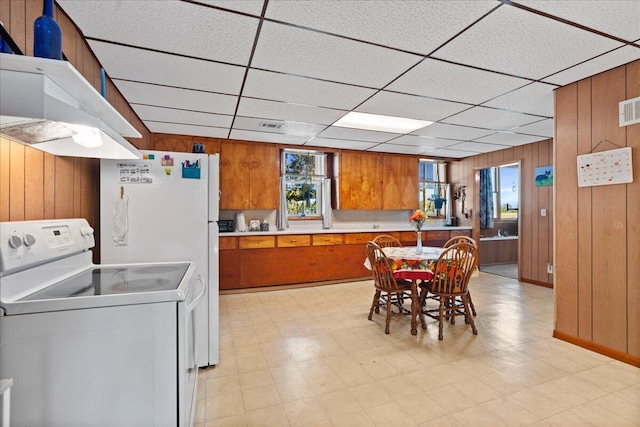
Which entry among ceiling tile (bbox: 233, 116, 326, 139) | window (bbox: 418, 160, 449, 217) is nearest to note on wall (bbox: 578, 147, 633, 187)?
ceiling tile (bbox: 233, 116, 326, 139)

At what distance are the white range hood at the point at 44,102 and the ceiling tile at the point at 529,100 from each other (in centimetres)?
325

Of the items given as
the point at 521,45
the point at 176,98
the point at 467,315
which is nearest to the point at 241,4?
the point at 176,98

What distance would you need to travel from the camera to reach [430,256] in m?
3.18

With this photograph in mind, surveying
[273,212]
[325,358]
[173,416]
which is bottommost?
[325,358]

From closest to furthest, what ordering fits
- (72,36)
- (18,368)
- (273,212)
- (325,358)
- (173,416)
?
(18,368)
(173,416)
(72,36)
(325,358)
(273,212)

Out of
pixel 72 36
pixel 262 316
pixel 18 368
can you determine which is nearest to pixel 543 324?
pixel 262 316

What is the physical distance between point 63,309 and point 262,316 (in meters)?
2.52

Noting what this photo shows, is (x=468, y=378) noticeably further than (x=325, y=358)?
Answer: No

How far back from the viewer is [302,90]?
2.88m

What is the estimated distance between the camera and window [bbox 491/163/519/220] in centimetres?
755

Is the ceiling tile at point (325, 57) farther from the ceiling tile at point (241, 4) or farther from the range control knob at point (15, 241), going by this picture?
the range control knob at point (15, 241)

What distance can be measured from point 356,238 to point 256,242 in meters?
1.67

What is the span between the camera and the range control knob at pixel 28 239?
1272 millimetres

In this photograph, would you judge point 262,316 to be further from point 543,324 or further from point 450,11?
point 450,11
